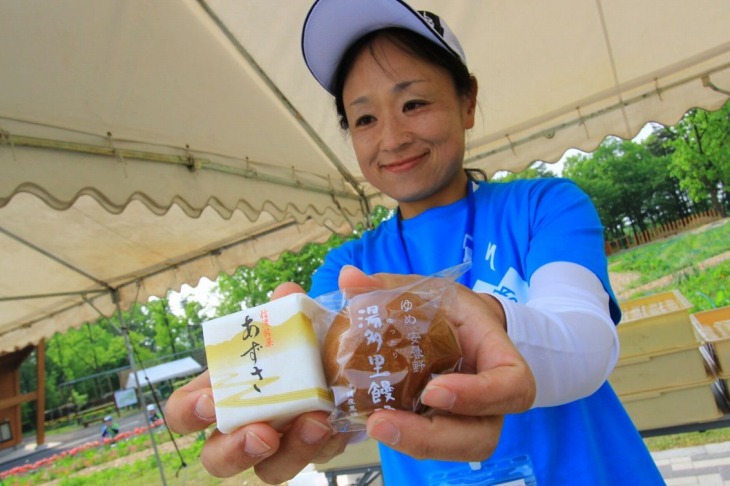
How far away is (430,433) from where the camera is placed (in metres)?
0.59

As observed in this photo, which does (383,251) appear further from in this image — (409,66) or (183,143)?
(183,143)

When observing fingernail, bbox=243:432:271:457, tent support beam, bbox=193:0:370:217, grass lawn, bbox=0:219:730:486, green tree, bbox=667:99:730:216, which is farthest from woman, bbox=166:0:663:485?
green tree, bbox=667:99:730:216

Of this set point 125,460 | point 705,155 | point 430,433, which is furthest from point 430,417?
point 705,155

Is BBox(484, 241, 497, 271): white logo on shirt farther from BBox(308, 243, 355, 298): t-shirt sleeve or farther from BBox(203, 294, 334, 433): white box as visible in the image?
BBox(203, 294, 334, 433): white box

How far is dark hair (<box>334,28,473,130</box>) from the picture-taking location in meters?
1.25

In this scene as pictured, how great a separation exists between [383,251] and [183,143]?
1866mm

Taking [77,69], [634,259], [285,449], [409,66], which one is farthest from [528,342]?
[634,259]

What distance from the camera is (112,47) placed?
7.29 ft

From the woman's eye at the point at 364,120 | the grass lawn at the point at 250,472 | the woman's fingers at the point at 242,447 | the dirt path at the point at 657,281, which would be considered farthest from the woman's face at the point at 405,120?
the dirt path at the point at 657,281

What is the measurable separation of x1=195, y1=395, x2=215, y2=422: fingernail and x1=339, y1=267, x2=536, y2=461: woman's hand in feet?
0.85

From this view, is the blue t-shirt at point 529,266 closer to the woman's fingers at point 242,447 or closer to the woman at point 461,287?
the woman at point 461,287

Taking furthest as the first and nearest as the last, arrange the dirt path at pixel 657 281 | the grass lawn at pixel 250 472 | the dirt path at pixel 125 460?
1. the dirt path at pixel 657 281
2. the dirt path at pixel 125 460
3. the grass lawn at pixel 250 472

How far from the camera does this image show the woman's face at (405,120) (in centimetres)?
124

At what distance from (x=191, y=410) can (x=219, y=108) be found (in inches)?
98.9
